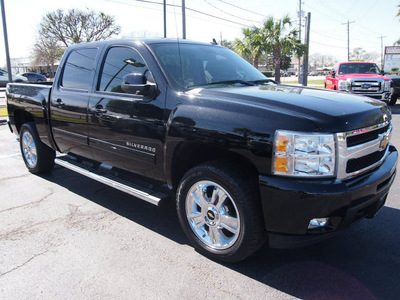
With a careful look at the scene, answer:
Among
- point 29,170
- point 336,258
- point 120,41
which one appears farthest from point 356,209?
point 29,170

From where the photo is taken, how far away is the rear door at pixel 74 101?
4.07m

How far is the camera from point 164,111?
3104 millimetres

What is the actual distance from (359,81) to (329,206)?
1225cm

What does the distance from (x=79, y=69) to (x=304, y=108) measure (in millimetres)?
3052

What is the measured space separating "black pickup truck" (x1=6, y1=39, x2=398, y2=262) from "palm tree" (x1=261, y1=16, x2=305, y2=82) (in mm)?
19871

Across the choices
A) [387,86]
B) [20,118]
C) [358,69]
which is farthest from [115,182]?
[358,69]

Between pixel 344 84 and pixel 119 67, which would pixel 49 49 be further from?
pixel 119 67

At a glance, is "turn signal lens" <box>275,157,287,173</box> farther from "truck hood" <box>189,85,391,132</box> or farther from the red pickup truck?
the red pickup truck

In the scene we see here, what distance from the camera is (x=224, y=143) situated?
265cm

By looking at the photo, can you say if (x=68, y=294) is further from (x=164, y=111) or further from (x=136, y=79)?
(x=136, y=79)

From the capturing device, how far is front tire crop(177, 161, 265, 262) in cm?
256

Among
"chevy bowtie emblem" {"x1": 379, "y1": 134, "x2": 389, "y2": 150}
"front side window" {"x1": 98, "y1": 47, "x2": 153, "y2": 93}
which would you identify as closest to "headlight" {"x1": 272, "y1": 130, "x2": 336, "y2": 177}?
"chevy bowtie emblem" {"x1": 379, "y1": 134, "x2": 389, "y2": 150}

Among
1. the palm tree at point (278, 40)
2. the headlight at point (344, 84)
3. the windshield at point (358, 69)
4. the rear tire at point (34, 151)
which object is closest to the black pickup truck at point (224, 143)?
the rear tire at point (34, 151)

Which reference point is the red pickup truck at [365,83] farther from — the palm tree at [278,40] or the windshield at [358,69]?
the palm tree at [278,40]
